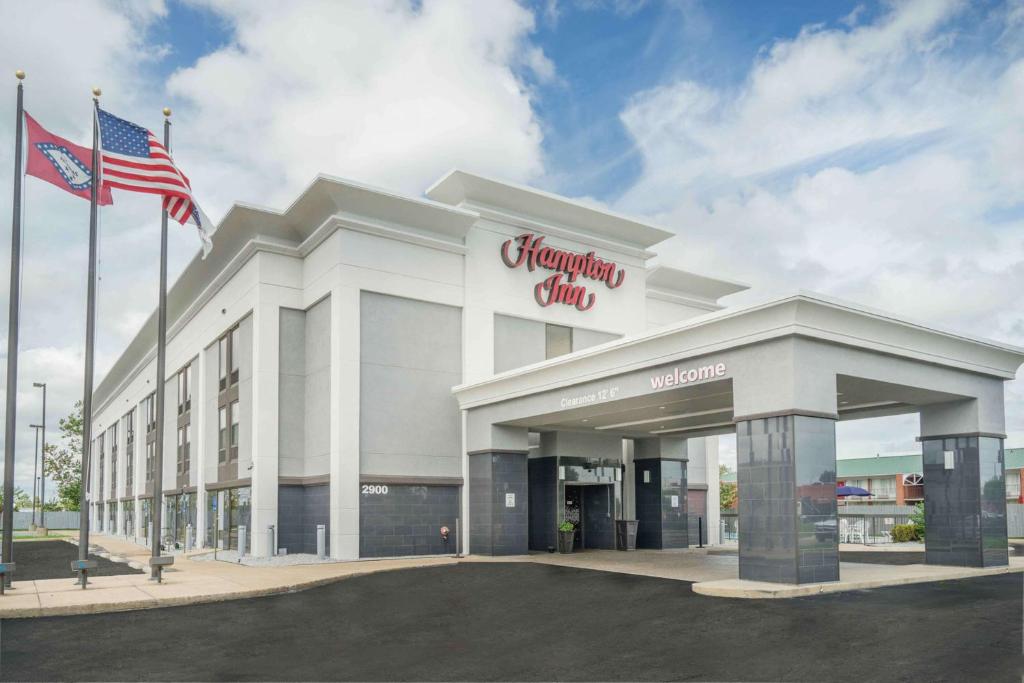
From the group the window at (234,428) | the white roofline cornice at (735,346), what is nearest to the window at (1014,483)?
the white roofline cornice at (735,346)

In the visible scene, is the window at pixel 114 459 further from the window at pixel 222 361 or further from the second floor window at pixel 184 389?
the window at pixel 222 361

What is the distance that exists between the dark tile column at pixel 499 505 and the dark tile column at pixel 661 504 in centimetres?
590

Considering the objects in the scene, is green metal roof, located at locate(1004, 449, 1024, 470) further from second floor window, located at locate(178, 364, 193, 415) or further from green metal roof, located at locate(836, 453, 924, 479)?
second floor window, located at locate(178, 364, 193, 415)

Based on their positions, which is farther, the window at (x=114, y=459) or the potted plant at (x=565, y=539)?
the window at (x=114, y=459)

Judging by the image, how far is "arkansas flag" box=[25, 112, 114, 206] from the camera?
19.1 metres

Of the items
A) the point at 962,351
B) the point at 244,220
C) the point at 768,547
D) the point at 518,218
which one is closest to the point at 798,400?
the point at 768,547

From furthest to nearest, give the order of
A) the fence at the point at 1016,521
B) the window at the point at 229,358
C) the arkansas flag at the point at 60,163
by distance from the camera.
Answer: the fence at the point at 1016,521 → the window at the point at 229,358 → the arkansas flag at the point at 60,163

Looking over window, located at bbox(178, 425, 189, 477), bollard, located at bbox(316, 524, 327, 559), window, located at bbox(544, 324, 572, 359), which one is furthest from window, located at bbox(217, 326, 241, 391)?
window, located at bbox(544, 324, 572, 359)

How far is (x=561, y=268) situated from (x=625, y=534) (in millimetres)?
10390

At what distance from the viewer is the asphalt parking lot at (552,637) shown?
414 inches

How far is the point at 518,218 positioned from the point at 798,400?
17616mm

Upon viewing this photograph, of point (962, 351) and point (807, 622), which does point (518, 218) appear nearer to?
point (962, 351)

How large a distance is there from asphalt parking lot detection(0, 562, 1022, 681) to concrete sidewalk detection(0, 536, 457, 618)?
2.06 ft

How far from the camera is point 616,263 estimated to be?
3588 centimetres
